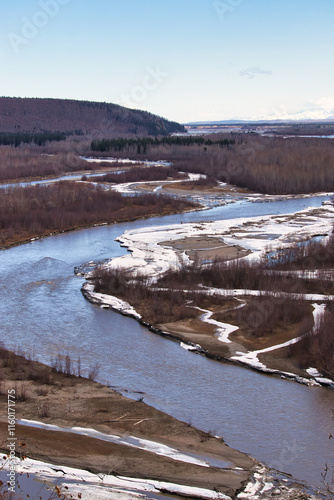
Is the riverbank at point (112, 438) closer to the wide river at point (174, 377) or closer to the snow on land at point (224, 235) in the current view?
the wide river at point (174, 377)

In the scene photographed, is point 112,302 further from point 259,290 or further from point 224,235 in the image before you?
point 224,235

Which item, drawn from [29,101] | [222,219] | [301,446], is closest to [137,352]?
[301,446]

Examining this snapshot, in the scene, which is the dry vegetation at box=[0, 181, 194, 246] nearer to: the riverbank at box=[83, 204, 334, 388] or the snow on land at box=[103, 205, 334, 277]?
the snow on land at box=[103, 205, 334, 277]

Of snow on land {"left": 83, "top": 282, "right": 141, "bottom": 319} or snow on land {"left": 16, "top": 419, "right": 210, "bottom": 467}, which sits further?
snow on land {"left": 83, "top": 282, "right": 141, "bottom": 319}

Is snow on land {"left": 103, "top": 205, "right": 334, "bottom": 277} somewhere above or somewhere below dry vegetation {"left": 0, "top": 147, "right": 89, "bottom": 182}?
below

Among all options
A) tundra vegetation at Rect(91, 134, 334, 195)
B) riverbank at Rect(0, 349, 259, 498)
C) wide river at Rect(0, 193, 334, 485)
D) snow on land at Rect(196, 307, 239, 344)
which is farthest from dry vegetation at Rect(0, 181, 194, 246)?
riverbank at Rect(0, 349, 259, 498)

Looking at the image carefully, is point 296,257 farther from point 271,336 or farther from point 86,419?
point 86,419

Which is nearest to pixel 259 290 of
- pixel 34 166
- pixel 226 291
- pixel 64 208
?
pixel 226 291
